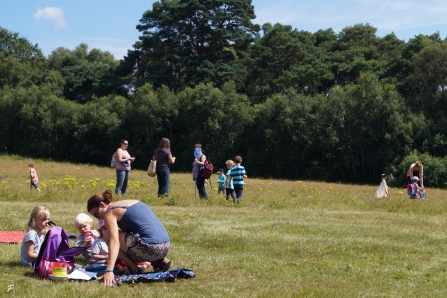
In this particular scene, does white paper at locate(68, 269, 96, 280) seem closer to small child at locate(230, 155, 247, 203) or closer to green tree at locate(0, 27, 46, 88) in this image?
small child at locate(230, 155, 247, 203)

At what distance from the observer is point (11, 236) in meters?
9.63

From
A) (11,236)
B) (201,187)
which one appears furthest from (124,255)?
(201,187)

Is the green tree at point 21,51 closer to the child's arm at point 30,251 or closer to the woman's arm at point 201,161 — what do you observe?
the woman's arm at point 201,161

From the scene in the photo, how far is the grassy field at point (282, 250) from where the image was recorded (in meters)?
6.32

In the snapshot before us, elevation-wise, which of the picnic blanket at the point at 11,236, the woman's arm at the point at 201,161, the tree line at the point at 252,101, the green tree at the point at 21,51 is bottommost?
the picnic blanket at the point at 11,236

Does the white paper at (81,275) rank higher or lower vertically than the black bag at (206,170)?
lower

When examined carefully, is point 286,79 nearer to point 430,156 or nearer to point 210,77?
point 210,77

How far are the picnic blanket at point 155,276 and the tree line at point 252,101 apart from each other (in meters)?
35.6

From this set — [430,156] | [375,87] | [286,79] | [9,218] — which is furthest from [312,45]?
[9,218]

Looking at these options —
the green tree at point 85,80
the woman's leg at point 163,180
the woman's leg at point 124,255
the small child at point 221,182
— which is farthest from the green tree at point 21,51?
the woman's leg at point 124,255

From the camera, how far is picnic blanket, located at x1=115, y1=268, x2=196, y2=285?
21.3ft

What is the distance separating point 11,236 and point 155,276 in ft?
13.7

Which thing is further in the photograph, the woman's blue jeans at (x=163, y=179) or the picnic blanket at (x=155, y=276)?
the woman's blue jeans at (x=163, y=179)

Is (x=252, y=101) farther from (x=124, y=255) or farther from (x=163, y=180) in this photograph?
(x=124, y=255)
